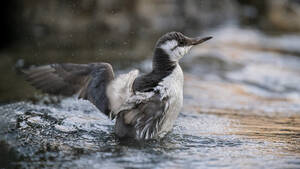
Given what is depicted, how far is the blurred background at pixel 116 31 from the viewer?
9.17 metres

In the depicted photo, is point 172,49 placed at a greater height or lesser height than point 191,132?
greater

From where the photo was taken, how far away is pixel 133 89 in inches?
180

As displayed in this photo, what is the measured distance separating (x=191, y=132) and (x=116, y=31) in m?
7.37

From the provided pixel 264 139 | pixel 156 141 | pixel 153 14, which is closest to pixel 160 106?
pixel 156 141

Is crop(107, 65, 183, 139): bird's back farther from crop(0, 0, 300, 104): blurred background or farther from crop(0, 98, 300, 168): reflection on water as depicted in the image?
Answer: crop(0, 0, 300, 104): blurred background

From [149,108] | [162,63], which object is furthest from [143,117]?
[162,63]

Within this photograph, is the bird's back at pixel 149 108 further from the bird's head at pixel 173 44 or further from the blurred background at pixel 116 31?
the blurred background at pixel 116 31

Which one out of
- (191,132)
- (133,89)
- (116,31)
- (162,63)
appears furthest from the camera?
(116,31)

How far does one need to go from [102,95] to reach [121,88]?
23 centimetres

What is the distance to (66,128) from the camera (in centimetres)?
489

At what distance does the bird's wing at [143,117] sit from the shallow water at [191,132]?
0.46ft

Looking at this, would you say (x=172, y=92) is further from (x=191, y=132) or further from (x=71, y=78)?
(x=71, y=78)

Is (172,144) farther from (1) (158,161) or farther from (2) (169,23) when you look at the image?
(2) (169,23)

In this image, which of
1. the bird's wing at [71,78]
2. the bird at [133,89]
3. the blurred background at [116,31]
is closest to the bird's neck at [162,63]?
the bird at [133,89]
